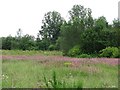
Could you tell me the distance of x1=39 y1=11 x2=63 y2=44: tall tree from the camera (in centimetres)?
5431

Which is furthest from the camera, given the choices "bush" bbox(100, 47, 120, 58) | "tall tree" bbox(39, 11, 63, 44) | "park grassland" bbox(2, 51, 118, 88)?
"tall tree" bbox(39, 11, 63, 44)

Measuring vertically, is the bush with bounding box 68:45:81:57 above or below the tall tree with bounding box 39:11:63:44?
below

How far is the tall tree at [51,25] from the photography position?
54312 mm

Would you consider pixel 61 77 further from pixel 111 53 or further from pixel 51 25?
pixel 51 25

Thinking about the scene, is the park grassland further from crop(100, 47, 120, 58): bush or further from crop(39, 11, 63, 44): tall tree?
crop(39, 11, 63, 44): tall tree

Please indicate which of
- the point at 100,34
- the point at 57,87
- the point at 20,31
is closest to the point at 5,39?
the point at 20,31

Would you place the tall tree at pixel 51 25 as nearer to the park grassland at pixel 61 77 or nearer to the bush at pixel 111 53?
the bush at pixel 111 53

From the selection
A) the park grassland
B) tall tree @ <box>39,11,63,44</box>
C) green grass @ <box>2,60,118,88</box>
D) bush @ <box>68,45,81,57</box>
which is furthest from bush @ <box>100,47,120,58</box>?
tall tree @ <box>39,11,63,44</box>

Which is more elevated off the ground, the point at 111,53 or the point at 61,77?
the point at 111,53

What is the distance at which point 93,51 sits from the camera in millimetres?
24812

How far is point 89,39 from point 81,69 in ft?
51.1

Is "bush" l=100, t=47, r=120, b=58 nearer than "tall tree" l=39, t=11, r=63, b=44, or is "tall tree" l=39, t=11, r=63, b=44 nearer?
"bush" l=100, t=47, r=120, b=58

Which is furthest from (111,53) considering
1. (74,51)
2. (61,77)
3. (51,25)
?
(51,25)

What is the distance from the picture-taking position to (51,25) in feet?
184
